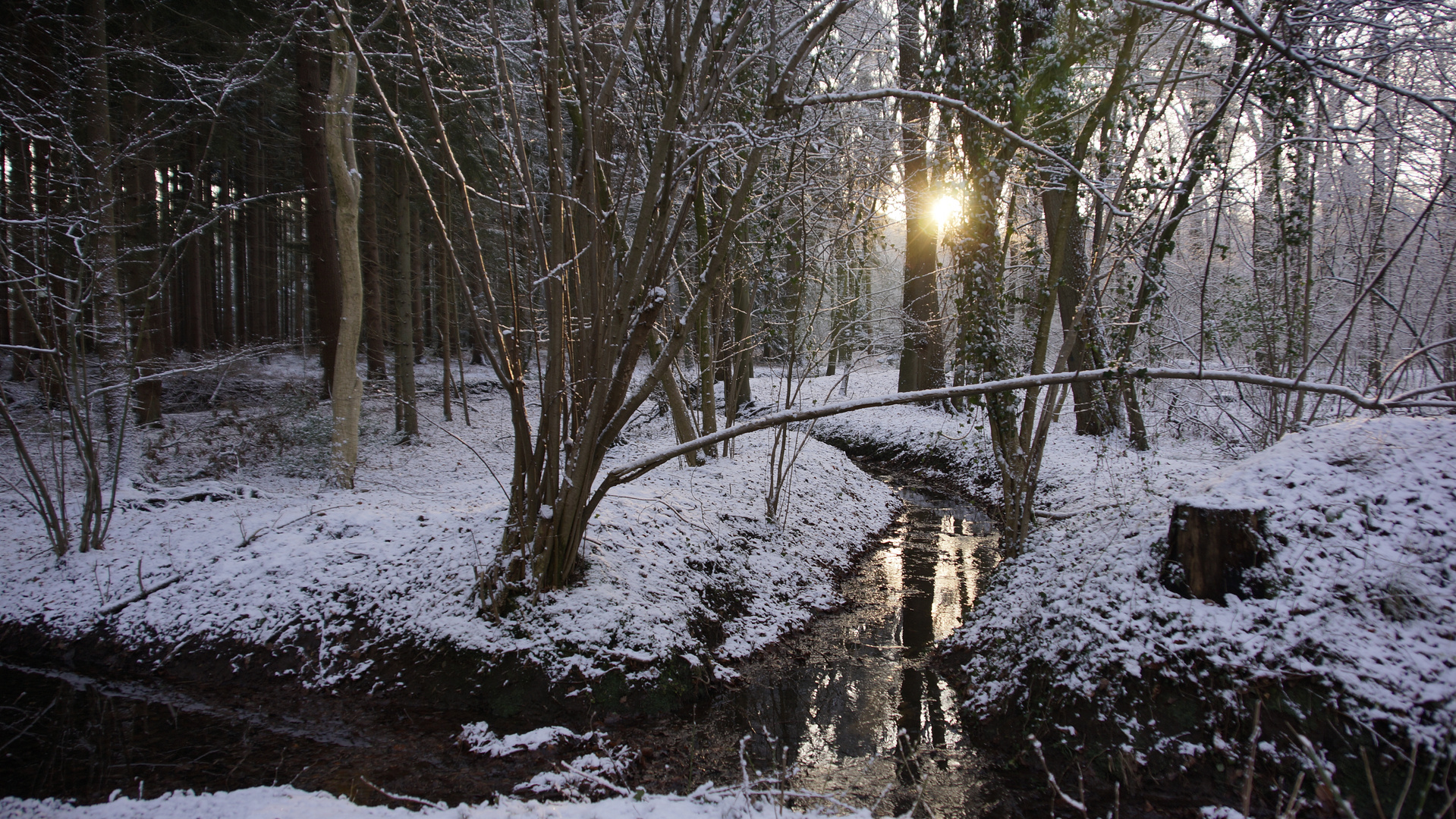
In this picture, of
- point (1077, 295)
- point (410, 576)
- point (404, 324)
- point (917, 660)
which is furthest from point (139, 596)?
point (1077, 295)

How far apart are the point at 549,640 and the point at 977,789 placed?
8.66 ft

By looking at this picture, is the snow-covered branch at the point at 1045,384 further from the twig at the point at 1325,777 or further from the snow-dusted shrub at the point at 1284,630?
the twig at the point at 1325,777

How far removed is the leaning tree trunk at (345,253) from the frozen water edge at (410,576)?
1270mm

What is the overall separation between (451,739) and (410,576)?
5.08 feet

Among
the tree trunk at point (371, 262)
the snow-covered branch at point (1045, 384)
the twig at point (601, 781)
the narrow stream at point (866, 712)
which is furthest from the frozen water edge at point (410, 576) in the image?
the tree trunk at point (371, 262)

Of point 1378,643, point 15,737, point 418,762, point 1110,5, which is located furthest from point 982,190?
point 15,737

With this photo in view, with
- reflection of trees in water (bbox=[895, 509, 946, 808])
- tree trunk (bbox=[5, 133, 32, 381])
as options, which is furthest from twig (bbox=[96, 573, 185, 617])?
reflection of trees in water (bbox=[895, 509, 946, 808])

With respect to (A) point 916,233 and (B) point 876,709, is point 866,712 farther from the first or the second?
(A) point 916,233

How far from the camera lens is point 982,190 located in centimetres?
541

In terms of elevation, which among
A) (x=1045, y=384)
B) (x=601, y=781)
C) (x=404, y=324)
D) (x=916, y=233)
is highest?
(x=916, y=233)

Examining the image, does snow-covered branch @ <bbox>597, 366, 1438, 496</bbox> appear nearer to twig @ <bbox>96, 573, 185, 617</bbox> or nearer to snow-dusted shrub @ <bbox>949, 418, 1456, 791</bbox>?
snow-dusted shrub @ <bbox>949, 418, 1456, 791</bbox>

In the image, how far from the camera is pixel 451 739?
3.60m

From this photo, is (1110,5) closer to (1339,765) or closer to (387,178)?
(1339,765)

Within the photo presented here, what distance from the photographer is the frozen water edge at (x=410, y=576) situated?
4266 millimetres
